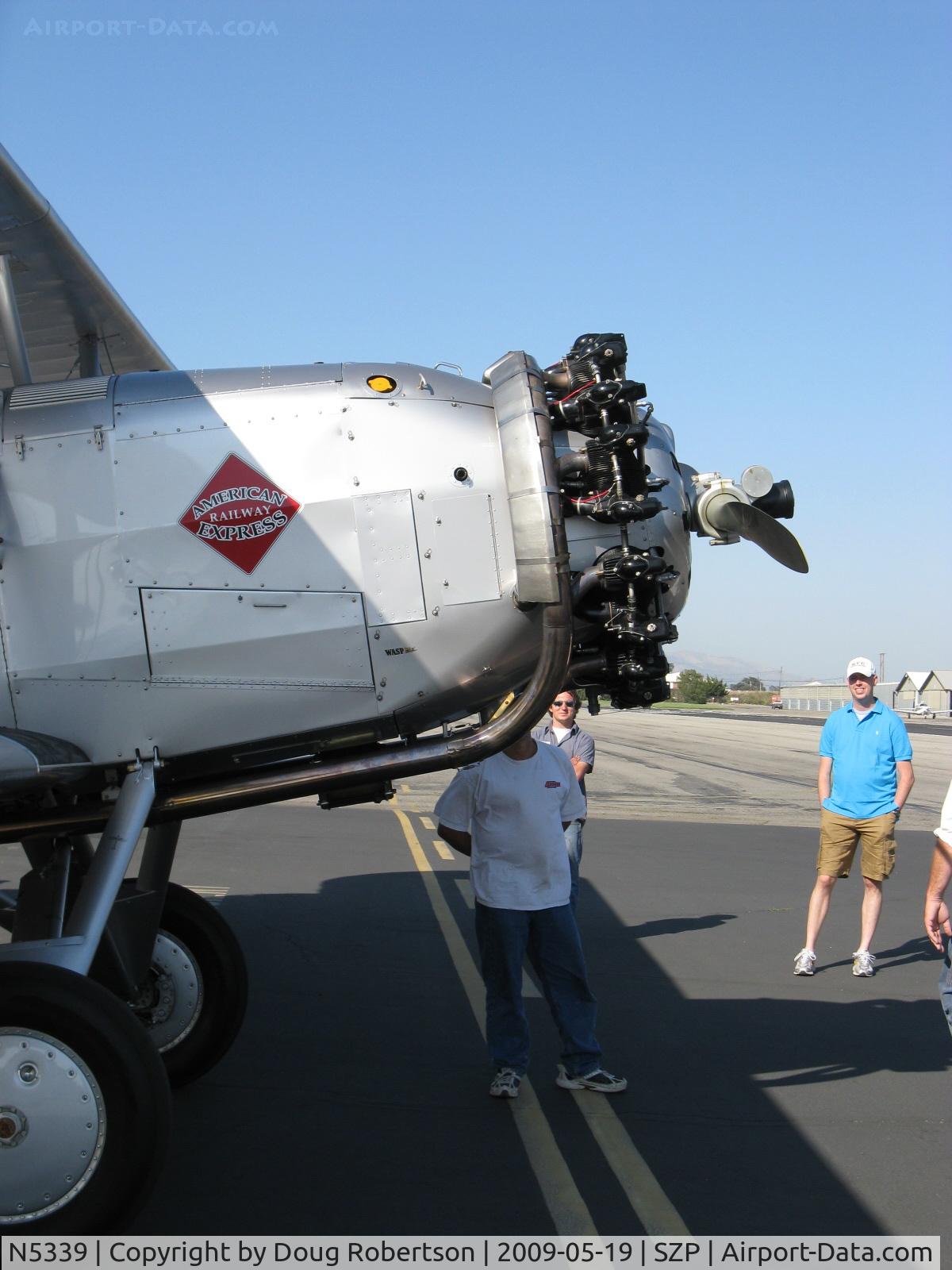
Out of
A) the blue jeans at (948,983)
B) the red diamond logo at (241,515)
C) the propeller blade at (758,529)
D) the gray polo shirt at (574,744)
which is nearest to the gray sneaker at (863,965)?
the gray polo shirt at (574,744)

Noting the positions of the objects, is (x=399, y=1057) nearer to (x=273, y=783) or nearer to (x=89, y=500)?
(x=273, y=783)

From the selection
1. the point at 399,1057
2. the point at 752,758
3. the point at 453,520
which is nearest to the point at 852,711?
the point at 399,1057

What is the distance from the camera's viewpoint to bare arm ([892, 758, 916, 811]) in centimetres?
766

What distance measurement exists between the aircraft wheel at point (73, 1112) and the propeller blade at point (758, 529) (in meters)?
3.00

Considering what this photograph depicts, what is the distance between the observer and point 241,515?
4395mm

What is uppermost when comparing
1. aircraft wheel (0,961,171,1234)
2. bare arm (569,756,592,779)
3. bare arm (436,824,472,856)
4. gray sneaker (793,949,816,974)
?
bare arm (436,824,472,856)

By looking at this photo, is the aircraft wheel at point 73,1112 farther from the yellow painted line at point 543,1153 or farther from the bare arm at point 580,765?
the bare arm at point 580,765

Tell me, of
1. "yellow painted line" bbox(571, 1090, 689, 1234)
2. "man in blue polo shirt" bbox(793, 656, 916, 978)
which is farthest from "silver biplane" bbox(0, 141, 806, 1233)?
"man in blue polo shirt" bbox(793, 656, 916, 978)

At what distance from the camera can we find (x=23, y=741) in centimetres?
413

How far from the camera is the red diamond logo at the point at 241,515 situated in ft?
14.4

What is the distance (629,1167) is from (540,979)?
1231 millimetres

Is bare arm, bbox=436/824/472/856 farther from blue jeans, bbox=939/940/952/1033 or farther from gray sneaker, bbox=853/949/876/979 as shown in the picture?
gray sneaker, bbox=853/949/876/979

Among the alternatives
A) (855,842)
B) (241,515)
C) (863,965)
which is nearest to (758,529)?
(241,515)

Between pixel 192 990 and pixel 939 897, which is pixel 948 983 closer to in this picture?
pixel 939 897
